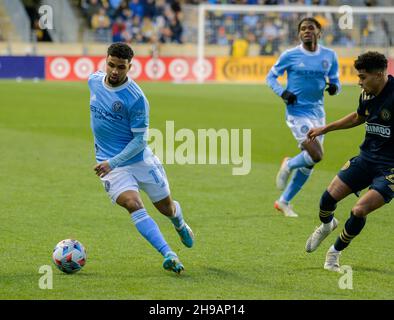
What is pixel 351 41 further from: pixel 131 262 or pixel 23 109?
pixel 131 262

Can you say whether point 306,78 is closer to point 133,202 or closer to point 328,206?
point 328,206

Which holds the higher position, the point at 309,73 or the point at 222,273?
the point at 309,73

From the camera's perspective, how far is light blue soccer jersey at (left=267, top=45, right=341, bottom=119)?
11.9m

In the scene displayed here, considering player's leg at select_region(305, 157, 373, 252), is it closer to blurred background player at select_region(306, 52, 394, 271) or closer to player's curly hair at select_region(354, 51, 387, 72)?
blurred background player at select_region(306, 52, 394, 271)

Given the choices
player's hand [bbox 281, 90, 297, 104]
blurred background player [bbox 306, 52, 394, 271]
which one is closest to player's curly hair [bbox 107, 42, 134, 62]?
blurred background player [bbox 306, 52, 394, 271]

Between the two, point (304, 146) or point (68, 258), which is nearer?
point (68, 258)

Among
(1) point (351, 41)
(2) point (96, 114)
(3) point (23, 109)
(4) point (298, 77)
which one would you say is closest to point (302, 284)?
(2) point (96, 114)

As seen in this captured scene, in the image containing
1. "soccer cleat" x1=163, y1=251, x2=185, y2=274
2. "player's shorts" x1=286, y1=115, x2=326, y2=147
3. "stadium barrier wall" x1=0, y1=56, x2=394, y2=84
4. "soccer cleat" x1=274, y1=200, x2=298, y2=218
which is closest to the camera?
"soccer cleat" x1=163, y1=251, x2=185, y2=274

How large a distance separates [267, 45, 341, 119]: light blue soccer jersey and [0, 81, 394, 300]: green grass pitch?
1.35 meters

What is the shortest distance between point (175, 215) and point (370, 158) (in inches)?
76.8

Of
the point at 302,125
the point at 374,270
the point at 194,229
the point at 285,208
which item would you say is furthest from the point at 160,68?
the point at 374,270

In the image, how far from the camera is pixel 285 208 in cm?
1145

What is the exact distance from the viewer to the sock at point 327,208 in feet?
27.6

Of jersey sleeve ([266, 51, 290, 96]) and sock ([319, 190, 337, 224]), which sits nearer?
sock ([319, 190, 337, 224])
